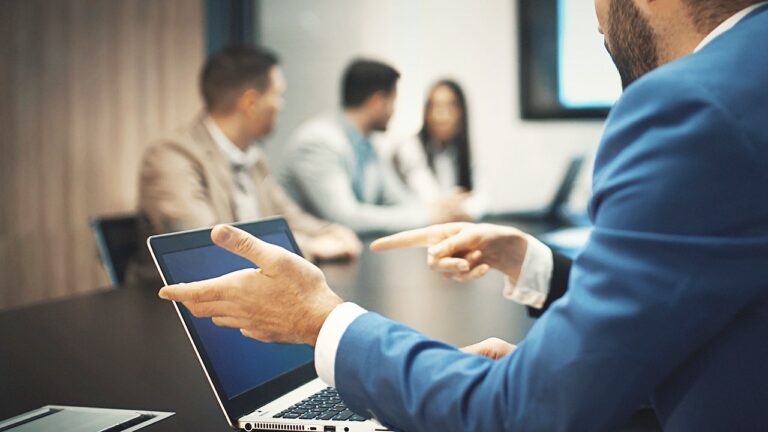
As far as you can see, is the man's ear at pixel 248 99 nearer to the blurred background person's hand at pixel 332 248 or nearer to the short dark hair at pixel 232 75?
the short dark hair at pixel 232 75

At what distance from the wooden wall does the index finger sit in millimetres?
2888

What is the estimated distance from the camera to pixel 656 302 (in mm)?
634

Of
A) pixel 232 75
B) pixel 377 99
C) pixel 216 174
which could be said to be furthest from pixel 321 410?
pixel 377 99

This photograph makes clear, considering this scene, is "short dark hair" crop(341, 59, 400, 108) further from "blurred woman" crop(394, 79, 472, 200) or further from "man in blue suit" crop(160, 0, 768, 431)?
"man in blue suit" crop(160, 0, 768, 431)

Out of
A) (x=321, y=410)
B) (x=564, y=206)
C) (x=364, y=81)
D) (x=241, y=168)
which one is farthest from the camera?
(x=564, y=206)

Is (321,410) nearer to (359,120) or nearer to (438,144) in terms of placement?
(359,120)

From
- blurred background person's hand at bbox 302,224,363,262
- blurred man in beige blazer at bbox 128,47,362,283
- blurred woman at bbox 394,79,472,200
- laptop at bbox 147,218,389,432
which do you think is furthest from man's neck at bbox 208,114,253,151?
laptop at bbox 147,218,389,432

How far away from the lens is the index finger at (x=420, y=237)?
1181mm

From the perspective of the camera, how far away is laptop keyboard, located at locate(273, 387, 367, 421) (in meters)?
0.85

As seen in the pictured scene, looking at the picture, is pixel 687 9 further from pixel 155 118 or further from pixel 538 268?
pixel 155 118

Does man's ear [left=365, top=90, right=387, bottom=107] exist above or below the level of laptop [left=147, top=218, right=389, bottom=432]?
above

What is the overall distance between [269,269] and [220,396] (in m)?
0.16

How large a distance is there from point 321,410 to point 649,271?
1.33 feet

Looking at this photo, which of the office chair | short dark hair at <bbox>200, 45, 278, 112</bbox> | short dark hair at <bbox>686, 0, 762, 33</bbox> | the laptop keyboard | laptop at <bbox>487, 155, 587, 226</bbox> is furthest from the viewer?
laptop at <bbox>487, 155, 587, 226</bbox>
